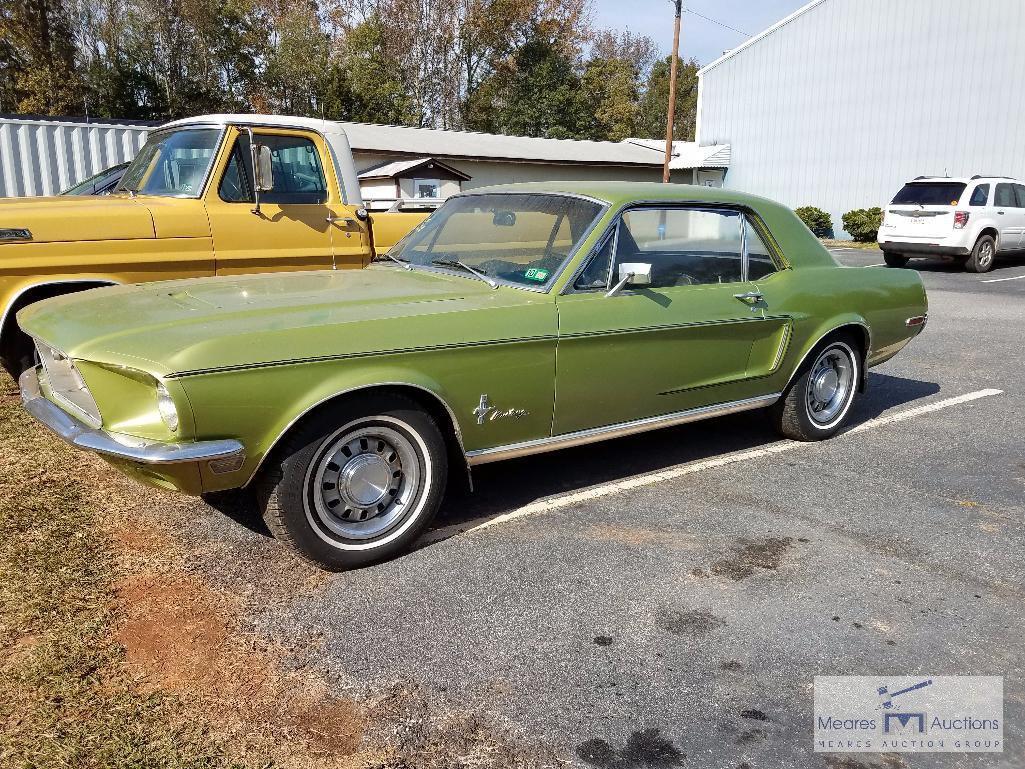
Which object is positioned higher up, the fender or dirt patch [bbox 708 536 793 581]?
the fender

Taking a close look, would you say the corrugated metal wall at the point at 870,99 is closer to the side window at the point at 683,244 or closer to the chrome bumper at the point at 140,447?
the side window at the point at 683,244

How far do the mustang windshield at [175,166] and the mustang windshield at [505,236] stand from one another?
6.60 feet

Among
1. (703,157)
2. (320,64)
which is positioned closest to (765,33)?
(703,157)

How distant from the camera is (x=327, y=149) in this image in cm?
629

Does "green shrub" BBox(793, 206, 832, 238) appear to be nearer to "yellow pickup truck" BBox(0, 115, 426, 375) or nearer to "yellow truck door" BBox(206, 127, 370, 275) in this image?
"yellow pickup truck" BBox(0, 115, 426, 375)

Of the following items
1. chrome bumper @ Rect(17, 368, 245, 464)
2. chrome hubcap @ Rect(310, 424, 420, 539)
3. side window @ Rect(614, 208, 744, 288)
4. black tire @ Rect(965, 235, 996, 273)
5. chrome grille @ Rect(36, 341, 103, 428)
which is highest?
side window @ Rect(614, 208, 744, 288)

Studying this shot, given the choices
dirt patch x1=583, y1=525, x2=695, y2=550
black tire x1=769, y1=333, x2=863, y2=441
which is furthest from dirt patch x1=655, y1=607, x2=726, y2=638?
black tire x1=769, y1=333, x2=863, y2=441

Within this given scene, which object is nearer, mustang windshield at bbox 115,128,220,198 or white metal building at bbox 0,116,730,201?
mustang windshield at bbox 115,128,220,198

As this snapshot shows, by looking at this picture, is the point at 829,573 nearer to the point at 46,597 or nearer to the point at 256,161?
the point at 46,597

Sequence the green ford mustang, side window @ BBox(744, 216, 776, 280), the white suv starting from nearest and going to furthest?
the green ford mustang < side window @ BBox(744, 216, 776, 280) < the white suv

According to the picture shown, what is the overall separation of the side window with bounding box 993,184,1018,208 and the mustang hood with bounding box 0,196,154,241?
52.5 feet

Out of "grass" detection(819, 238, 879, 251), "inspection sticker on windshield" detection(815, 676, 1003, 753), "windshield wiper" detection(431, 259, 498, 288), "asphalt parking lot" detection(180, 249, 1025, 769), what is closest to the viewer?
"inspection sticker on windshield" detection(815, 676, 1003, 753)

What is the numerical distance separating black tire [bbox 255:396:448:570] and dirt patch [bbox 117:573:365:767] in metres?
0.44

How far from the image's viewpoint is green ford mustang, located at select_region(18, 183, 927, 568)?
3074 mm
